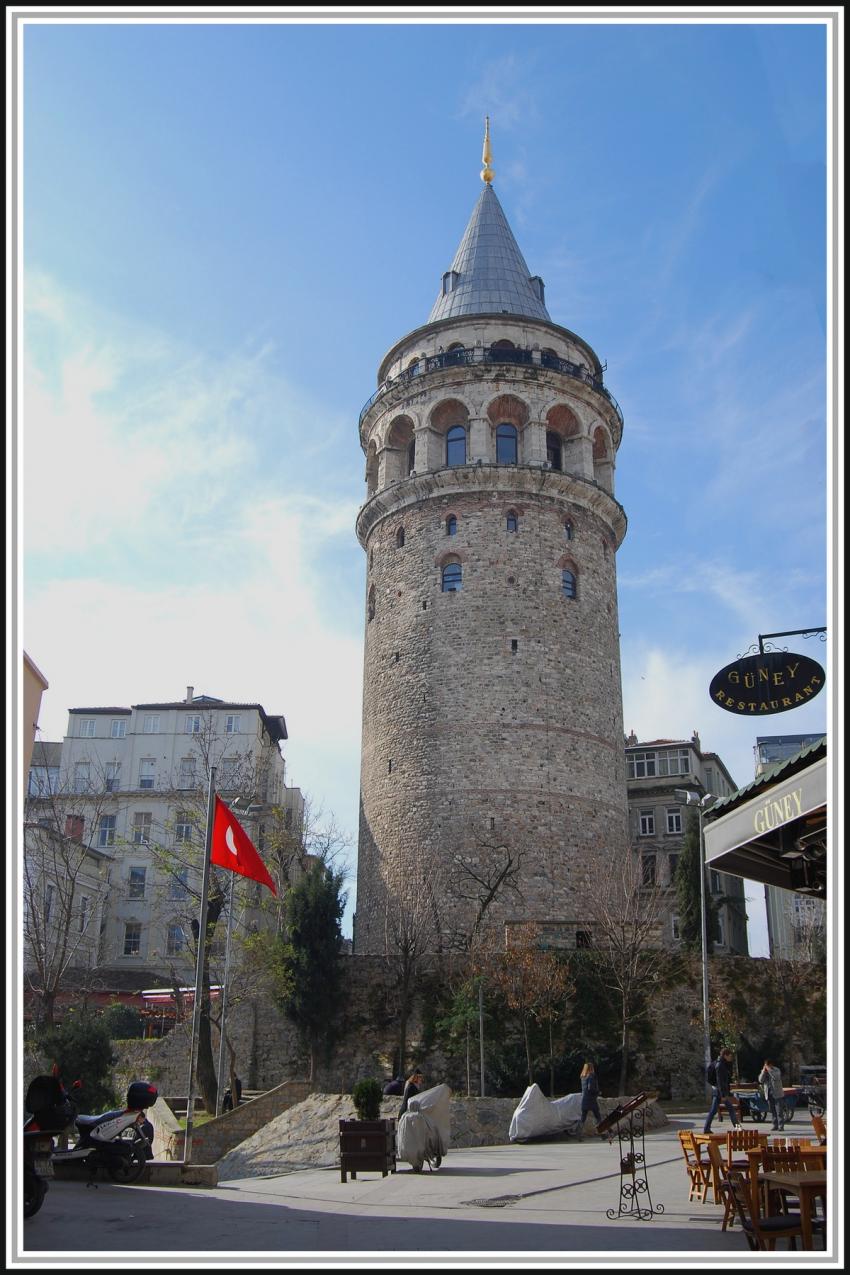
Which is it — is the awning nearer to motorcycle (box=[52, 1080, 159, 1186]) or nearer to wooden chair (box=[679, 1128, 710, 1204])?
wooden chair (box=[679, 1128, 710, 1204])

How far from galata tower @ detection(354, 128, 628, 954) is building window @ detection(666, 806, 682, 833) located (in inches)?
568

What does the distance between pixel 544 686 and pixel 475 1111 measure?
17451 mm

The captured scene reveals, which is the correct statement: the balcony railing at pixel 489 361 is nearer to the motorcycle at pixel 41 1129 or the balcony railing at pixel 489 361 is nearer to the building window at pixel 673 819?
the building window at pixel 673 819

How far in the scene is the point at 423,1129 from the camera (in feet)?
47.5

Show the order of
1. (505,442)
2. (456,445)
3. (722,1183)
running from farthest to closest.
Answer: (456,445) → (505,442) → (722,1183)

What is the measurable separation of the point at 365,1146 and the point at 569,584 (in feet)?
83.0

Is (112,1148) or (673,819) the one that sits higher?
(673,819)

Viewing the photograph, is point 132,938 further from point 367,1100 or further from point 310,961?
point 367,1100

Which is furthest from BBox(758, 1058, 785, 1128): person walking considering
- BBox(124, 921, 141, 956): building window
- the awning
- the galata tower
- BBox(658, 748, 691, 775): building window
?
BBox(124, 921, 141, 956): building window

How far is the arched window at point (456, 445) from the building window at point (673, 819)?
20.3m

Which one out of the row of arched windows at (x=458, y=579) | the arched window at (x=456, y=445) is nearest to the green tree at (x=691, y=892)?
the row of arched windows at (x=458, y=579)

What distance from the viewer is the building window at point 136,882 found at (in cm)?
5092

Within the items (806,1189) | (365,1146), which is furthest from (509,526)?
(806,1189)

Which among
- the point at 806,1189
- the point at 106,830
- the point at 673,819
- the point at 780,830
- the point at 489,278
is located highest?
the point at 489,278
